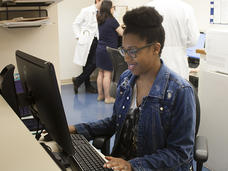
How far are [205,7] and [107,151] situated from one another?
361 centimetres

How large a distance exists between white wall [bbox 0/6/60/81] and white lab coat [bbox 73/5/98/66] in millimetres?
2469

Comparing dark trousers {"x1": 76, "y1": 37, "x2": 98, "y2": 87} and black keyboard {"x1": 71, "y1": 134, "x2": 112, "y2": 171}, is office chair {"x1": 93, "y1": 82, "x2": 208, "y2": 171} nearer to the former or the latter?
black keyboard {"x1": 71, "y1": 134, "x2": 112, "y2": 171}

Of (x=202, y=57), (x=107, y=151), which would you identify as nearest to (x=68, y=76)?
(x=202, y=57)

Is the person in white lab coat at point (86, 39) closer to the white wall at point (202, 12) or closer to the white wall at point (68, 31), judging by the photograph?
the white wall at point (68, 31)

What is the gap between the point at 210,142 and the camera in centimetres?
264

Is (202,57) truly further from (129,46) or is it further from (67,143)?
(67,143)

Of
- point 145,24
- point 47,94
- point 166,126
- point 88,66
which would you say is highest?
point 145,24

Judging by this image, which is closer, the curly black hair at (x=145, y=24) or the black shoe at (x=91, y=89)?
the curly black hair at (x=145, y=24)

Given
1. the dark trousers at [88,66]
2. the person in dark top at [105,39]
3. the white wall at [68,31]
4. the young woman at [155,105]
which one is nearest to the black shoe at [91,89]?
the dark trousers at [88,66]

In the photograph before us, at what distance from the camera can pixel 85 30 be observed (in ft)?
15.9

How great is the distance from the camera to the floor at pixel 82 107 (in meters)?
3.99

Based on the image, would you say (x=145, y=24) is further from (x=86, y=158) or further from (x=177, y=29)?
(x=177, y=29)

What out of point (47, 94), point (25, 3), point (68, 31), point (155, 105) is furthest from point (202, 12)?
point (47, 94)

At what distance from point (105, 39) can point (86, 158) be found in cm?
327
